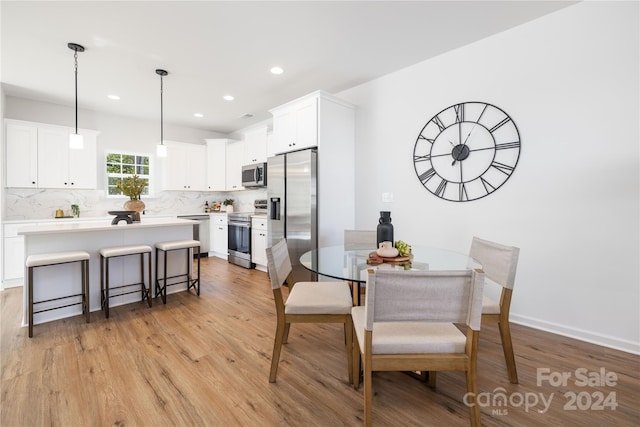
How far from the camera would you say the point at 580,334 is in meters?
2.45

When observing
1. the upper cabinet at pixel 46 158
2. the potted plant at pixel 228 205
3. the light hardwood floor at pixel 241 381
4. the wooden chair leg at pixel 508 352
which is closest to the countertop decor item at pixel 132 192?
the light hardwood floor at pixel 241 381

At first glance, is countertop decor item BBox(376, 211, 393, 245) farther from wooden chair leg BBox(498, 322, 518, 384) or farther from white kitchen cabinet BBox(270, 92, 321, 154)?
white kitchen cabinet BBox(270, 92, 321, 154)

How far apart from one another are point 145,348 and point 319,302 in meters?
1.53

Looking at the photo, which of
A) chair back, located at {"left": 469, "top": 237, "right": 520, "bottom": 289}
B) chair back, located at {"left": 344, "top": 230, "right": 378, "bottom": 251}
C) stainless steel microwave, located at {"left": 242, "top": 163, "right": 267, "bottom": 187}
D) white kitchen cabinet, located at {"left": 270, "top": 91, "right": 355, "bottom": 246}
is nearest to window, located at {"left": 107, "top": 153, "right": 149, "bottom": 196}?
stainless steel microwave, located at {"left": 242, "top": 163, "right": 267, "bottom": 187}

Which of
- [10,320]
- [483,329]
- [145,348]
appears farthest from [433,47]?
[10,320]

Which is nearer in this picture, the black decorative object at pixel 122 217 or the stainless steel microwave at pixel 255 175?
the black decorative object at pixel 122 217

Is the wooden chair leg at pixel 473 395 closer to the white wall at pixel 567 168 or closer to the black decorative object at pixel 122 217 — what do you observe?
the white wall at pixel 567 168

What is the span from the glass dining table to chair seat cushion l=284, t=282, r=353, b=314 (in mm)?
209

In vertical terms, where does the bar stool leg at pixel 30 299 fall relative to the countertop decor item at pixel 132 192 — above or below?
below

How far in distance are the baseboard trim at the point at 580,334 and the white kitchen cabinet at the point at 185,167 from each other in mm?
5836

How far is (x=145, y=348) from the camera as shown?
2.33 meters

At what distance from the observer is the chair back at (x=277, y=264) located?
6.05 feet

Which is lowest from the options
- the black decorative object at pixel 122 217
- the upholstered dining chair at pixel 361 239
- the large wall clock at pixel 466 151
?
the upholstered dining chair at pixel 361 239

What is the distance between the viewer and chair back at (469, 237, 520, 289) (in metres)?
1.86
